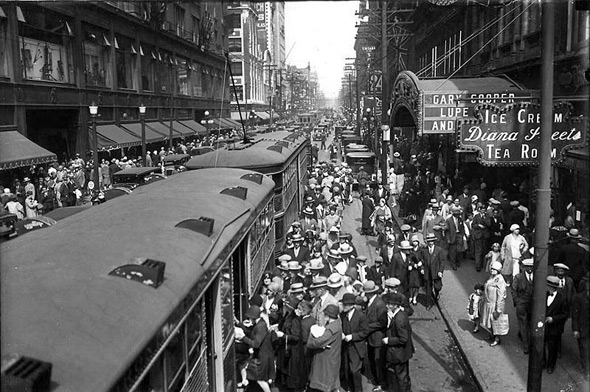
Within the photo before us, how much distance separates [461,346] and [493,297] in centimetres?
101

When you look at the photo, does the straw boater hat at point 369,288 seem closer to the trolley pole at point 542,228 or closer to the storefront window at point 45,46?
the trolley pole at point 542,228

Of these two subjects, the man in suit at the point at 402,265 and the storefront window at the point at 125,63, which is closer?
the man in suit at the point at 402,265

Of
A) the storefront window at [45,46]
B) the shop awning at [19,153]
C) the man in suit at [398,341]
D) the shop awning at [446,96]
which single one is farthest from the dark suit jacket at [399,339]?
the storefront window at [45,46]

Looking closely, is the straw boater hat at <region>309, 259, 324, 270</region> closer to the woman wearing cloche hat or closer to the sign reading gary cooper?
the woman wearing cloche hat

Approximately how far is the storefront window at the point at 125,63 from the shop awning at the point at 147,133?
254 cm

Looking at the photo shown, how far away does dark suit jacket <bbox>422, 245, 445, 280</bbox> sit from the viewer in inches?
491

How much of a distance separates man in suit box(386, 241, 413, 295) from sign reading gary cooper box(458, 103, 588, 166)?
2.99 m

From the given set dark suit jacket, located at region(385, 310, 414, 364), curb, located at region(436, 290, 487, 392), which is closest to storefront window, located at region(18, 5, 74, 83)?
curb, located at region(436, 290, 487, 392)

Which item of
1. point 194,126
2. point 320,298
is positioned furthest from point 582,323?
point 194,126

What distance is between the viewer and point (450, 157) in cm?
2870

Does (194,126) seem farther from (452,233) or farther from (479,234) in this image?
(479,234)

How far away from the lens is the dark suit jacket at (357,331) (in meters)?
8.32

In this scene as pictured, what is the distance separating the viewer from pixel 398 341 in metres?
8.20

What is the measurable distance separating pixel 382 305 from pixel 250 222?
2.18m
